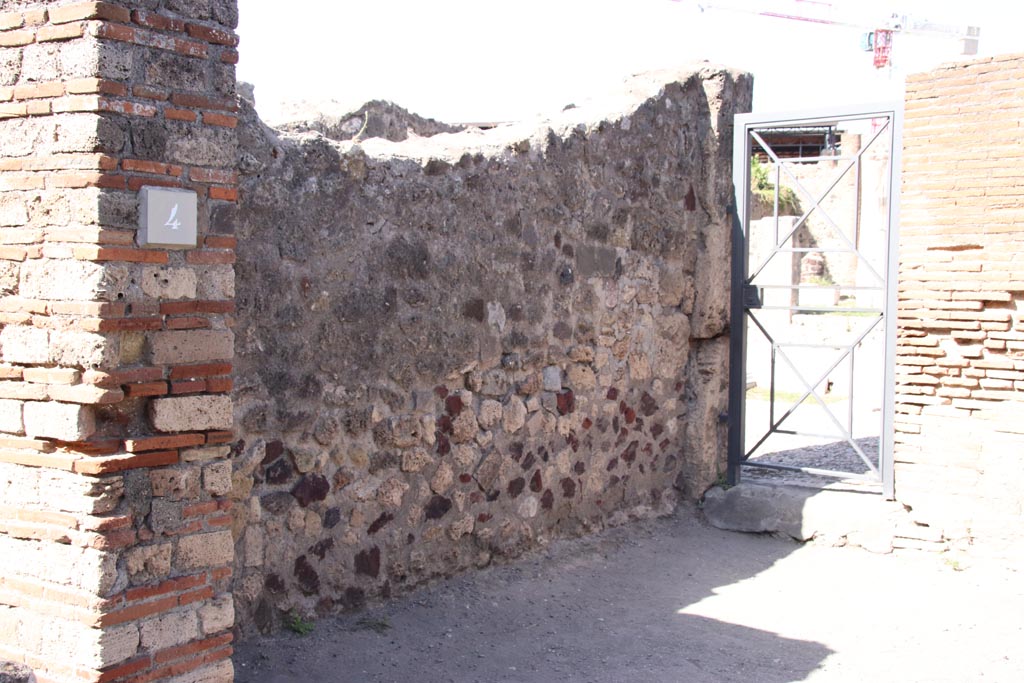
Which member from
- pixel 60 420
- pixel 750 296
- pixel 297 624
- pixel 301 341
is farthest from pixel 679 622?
pixel 60 420

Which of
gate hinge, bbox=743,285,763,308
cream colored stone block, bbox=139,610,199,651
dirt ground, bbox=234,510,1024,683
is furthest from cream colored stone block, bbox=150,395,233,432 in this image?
gate hinge, bbox=743,285,763,308

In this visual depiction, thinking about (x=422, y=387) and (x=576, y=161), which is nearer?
(x=422, y=387)

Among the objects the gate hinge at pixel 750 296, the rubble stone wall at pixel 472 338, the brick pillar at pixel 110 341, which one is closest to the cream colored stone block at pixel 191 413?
the brick pillar at pixel 110 341

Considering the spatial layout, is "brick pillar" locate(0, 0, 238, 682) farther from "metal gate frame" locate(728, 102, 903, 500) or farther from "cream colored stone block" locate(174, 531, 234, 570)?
"metal gate frame" locate(728, 102, 903, 500)

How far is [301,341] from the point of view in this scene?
4223 mm

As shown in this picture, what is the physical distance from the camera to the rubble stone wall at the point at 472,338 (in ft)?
13.6

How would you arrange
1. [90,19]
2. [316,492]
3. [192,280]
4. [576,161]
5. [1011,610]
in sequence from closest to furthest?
[90,19] → [192,280] → [316,492] → [1011,610] → [576,161]

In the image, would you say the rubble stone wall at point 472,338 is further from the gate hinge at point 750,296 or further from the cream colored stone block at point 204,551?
the cream colored stone block at point 204,551

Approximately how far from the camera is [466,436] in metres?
5.08

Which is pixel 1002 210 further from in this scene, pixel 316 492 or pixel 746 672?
pixel 316 492

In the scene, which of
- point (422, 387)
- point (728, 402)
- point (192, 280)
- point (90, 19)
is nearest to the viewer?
point (90, 19)

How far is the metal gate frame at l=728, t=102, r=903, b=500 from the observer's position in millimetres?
6562

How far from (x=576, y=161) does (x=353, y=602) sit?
286 cm

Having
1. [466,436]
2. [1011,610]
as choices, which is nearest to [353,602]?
[466,436]
